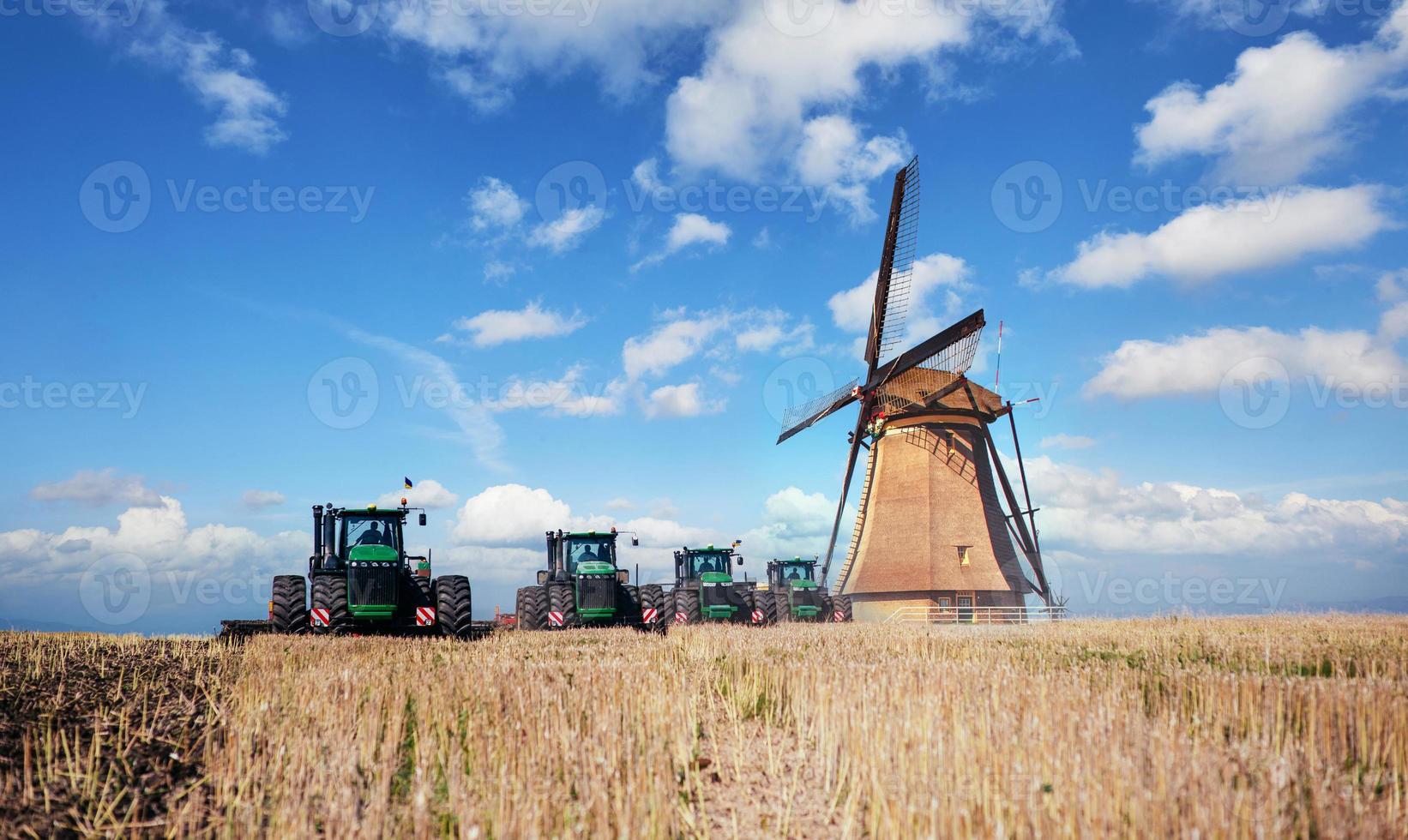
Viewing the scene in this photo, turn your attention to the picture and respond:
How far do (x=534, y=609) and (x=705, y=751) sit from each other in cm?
1677

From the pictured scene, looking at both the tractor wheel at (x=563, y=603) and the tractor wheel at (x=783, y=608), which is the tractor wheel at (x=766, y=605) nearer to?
the tractor wheel at (x=783, y=608)

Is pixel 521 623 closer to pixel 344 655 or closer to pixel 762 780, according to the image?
pixel 344 655

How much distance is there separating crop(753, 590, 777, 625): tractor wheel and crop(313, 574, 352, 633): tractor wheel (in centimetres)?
1312

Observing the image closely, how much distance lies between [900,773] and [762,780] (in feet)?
3.75

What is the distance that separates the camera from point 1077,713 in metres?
5.69

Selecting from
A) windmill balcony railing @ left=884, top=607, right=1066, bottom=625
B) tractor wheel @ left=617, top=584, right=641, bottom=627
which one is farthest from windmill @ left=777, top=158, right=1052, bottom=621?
tractor wheel @ left=617, top=584, right=641, bottom=627

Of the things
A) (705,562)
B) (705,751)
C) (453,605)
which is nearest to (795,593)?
(705,562)

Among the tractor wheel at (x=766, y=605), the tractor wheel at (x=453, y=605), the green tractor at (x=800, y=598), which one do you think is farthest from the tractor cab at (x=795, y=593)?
the tractor wheel at (x=453, y=605)

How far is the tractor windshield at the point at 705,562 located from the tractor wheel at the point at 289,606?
1355 centimetres

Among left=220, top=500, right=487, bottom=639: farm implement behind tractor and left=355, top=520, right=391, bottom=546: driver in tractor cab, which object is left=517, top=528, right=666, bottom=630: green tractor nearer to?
left=220, top=500, right=487, bottom=639: farm implement behind tractor

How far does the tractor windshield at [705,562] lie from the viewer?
29.0 metres

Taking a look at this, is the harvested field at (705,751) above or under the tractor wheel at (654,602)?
above

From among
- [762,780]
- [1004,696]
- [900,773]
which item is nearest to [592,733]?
[762,780]

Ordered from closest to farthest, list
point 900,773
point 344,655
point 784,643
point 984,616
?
point 900,773 → point 344,655 → point 784,643 → point 984,616
